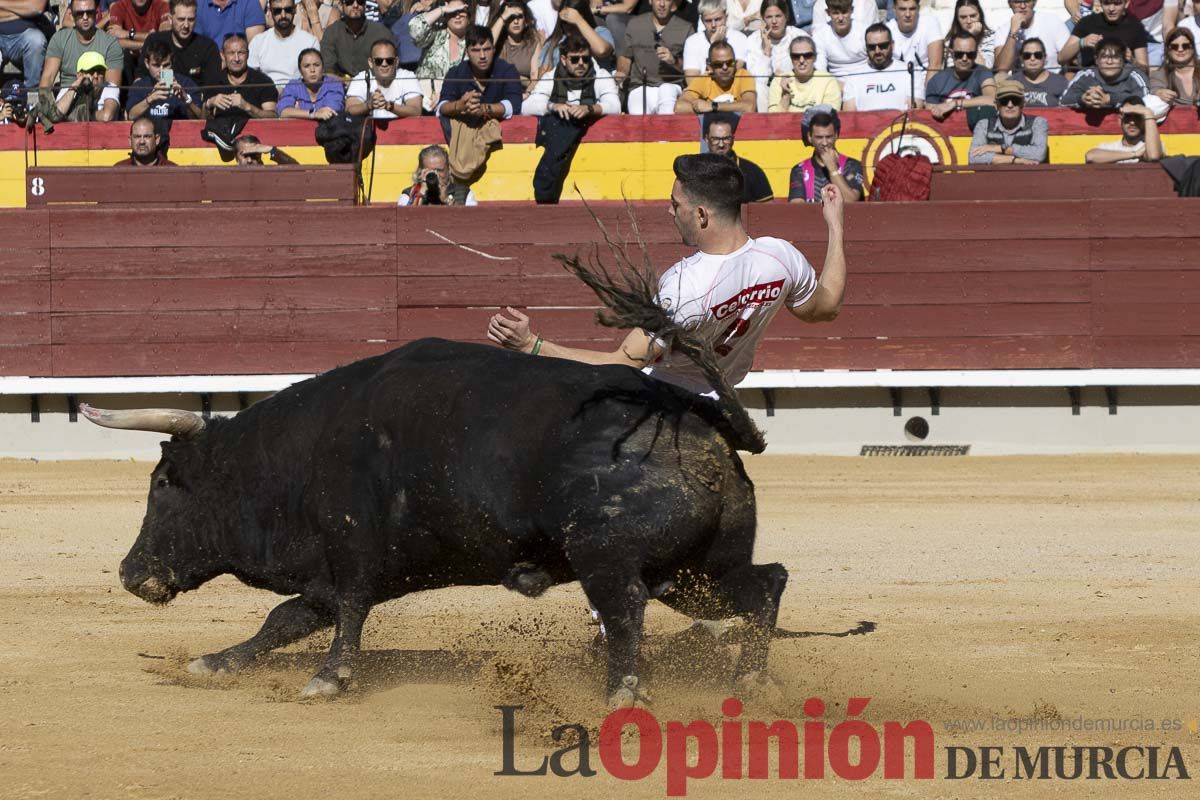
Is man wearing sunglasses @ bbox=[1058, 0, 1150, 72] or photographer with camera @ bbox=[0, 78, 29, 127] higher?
man wearing sunglasses @ bbox=[1058, 0, 1150, 72]

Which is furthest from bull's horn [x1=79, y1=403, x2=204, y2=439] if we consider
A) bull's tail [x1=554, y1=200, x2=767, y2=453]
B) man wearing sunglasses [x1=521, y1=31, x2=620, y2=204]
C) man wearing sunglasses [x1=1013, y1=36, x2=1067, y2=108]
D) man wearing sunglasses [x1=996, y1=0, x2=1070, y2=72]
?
man wearing sunglasses [x1=996, y1=0, x2=1070, y2=72]

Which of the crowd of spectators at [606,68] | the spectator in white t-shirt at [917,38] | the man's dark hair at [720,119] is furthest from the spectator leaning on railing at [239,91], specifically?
the spectator in white t-shirt at [917,38]

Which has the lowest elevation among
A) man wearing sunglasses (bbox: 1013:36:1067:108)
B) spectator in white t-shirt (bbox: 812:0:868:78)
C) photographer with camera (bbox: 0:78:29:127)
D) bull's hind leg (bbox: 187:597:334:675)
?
bull's hind leg (bbox: 187:597:334:675)

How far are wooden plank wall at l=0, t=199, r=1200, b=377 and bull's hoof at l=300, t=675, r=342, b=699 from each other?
6.64 m

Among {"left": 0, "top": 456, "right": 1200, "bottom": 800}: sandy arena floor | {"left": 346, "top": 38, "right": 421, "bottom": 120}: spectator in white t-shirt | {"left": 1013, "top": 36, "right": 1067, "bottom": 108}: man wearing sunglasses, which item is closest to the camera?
{"left": 0, "top": 456, "right": 1200, "bottom": 800}: sandy arena floor

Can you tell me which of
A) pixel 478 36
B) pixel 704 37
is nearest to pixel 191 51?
pixel 478 36

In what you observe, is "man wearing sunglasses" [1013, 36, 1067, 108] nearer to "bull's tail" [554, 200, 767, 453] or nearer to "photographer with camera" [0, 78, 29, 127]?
"photographer with camera" [0, 78, 29, 127]

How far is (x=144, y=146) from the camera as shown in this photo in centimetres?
1123

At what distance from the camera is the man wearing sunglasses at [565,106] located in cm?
1085

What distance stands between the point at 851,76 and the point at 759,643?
772cm

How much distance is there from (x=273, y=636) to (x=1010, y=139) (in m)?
7.70

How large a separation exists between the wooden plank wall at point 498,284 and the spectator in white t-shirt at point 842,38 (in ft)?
3.82

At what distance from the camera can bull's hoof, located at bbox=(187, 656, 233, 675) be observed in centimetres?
453

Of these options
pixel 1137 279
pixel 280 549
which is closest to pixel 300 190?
pixel 1137 279
